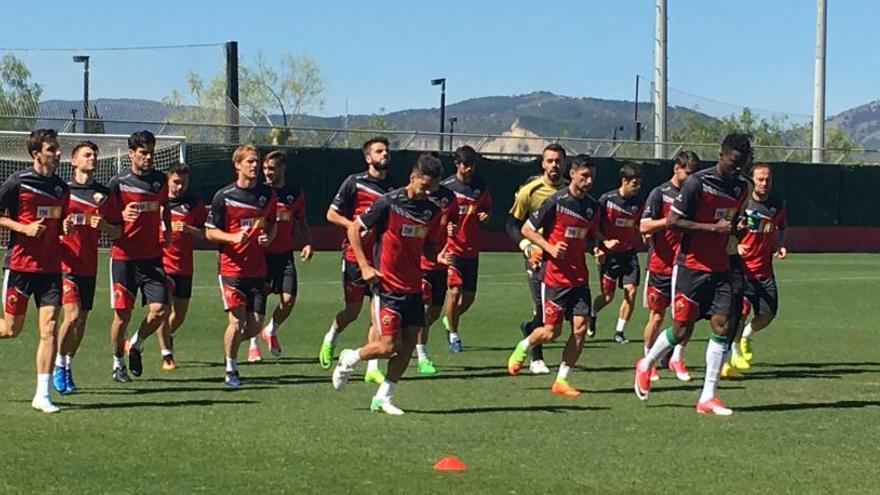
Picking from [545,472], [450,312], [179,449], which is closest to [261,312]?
[450,312]

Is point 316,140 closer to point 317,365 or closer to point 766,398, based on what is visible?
point 317,365

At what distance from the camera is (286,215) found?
52.0 ft

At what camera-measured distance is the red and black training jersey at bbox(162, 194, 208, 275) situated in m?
15.1

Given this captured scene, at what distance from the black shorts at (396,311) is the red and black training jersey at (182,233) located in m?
3.62

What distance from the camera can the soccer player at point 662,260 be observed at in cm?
1420

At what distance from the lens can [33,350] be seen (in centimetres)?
1625

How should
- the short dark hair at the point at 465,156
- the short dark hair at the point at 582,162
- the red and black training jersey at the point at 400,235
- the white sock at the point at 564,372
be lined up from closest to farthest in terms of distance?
the red and black training jersey at the point at 400,235
the short dark hair at the point at 582,162
the white sock at the point at 564,372
the short dark hair at the point at 465,156

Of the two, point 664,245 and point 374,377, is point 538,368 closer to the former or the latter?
point 664,245

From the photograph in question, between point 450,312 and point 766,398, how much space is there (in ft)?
14.5

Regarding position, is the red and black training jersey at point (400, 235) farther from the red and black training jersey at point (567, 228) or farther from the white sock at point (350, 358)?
the red and black training jersey at point (567, 228)

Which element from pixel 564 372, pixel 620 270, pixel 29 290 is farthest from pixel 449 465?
pixel 620 270

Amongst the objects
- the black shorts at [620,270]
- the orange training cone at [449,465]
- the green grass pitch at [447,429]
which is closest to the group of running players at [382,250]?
the green grass pitch at [447,429]

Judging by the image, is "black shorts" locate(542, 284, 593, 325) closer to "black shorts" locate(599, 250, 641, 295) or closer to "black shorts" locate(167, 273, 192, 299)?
"black shorts" locate(167, 273, 192, 299)

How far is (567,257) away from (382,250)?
6.74 feet
